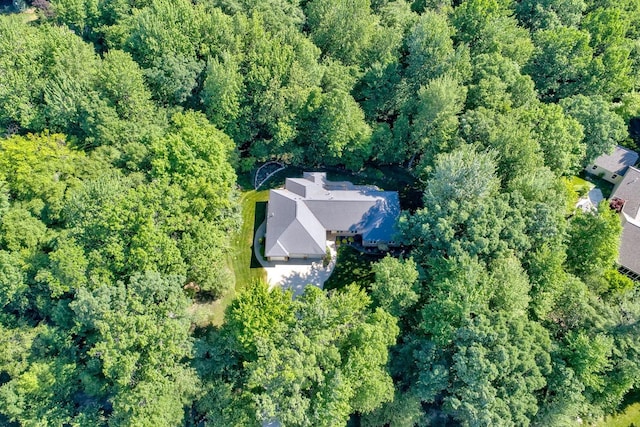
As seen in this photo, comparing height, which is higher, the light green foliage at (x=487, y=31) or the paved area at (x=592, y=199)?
the light green foliage at (x=487, y=31)

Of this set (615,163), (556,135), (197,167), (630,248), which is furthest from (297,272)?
(615,163)

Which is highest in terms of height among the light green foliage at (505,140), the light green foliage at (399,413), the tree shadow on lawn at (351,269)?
the light green foliage at (505,140)

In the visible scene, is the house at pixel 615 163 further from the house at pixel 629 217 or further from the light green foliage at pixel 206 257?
the light green foliage at pixel 206 257

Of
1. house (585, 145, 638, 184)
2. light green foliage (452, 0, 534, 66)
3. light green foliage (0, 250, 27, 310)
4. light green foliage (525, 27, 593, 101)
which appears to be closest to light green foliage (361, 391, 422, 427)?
light green foliage (0, 250, 27, 310)

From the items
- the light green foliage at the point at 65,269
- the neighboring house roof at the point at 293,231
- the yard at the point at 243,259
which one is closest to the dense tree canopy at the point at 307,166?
the light green foliage at the point at 65,269

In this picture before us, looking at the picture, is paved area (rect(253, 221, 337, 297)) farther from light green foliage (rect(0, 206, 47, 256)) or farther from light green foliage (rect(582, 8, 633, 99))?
light green foliage (rect(582, 8, 633, 99))

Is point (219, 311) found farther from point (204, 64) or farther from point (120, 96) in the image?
point (204, 64)

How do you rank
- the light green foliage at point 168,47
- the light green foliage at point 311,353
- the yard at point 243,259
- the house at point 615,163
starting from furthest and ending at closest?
the house at point 615,163 < the light green foliage at point 168,47 < the yard at point 243,259 < the light green foliage at point 311,353
